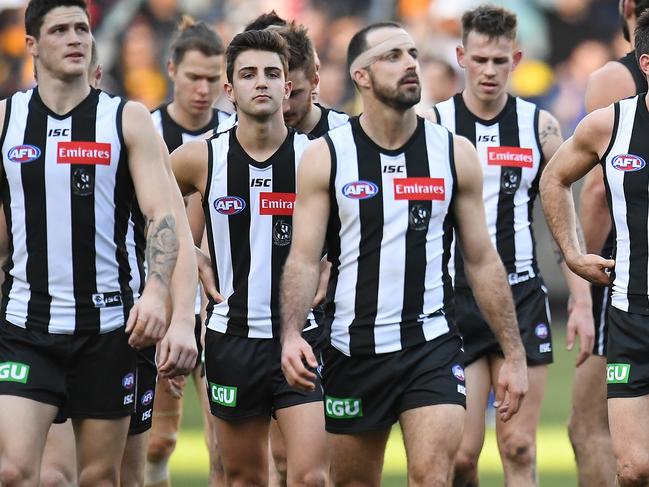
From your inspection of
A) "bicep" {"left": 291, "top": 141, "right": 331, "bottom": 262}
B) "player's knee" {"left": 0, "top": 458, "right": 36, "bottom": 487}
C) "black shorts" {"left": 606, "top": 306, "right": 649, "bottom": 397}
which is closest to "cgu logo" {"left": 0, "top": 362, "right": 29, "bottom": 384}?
"player's knee" {"left": 0, "top": 458, "right": 36, "bottom": 487}

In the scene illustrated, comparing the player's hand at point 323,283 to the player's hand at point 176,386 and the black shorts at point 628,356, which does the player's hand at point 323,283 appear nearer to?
the player's hand at point 176,386

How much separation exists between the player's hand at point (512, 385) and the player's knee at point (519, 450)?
1.31m

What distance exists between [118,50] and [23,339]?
11635mm

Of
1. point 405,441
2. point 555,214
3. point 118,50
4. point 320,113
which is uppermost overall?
point 118,50

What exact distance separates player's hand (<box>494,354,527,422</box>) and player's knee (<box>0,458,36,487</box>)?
2.17 m

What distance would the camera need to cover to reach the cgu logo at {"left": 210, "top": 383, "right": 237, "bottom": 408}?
7.37 m

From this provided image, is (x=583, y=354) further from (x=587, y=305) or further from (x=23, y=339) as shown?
(x=23, y=339)

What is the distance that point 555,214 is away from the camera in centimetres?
731

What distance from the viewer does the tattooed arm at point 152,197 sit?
6.47m

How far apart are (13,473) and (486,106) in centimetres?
381

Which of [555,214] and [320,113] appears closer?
[555,214]

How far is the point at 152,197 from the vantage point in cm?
662

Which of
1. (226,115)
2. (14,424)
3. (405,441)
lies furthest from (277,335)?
(226,115)

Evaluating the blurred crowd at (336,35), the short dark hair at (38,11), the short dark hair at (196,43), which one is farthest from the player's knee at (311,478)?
the blurred crowd at (336,35)
